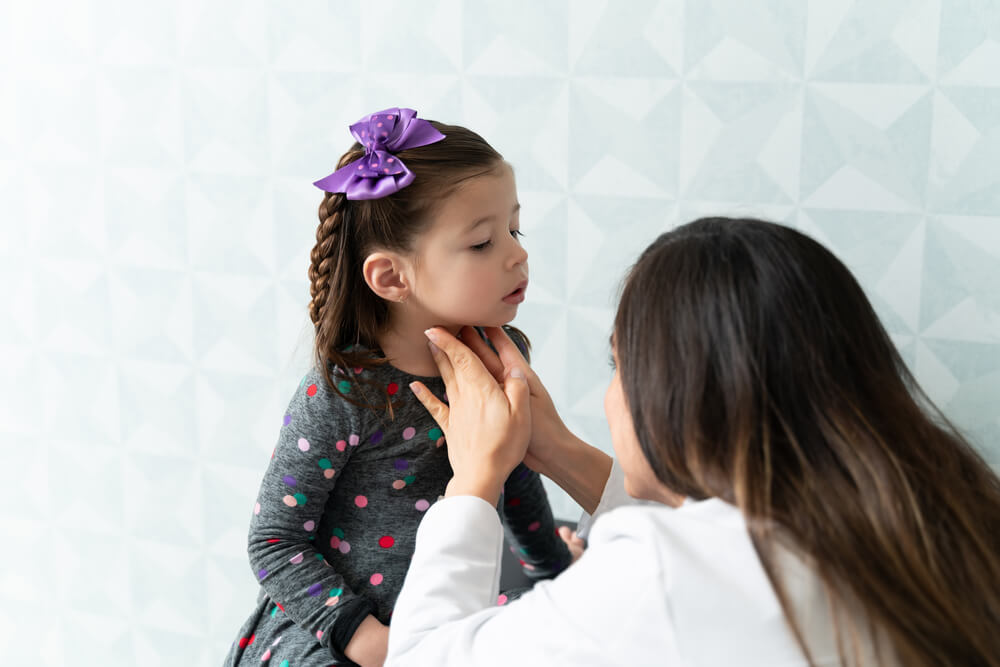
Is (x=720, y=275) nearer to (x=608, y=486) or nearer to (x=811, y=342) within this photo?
(x=811, y=342)

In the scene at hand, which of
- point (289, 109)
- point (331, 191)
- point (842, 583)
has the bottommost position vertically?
point (842, 583)

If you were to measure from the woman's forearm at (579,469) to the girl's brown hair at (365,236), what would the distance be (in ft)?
0.74

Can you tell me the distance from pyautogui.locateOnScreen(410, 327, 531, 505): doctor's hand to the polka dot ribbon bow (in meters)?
0.19

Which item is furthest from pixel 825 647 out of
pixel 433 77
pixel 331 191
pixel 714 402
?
pixel 433 77

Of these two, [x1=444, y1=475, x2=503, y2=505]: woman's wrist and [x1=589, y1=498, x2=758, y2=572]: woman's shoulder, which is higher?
[x1=589, y1=498, x2=758, y2=572]: woman's shoulder

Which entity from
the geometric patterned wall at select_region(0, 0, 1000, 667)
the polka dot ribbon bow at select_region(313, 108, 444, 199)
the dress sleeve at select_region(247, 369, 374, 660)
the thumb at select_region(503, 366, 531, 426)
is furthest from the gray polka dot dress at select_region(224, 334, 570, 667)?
the geometric patterned wall at select_region(0, 0, 1000, 667)

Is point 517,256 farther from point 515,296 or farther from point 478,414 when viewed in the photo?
point 478,414

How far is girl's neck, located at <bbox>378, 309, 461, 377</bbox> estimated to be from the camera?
1093 mm

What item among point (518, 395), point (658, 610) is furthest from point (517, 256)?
point (658, 610)

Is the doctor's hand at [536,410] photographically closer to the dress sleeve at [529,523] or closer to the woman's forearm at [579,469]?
the woman's forearm at [579,469]

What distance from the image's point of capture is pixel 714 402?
692 millimetres

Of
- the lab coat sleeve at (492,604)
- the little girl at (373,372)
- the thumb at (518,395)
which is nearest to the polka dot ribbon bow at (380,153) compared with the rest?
the little girl at (373,372)

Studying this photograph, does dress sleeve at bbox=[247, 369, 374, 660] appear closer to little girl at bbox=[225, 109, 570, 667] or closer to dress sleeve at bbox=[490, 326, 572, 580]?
little girl at bbox=[225, 109, 570, 667]

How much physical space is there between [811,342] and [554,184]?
739 mm
